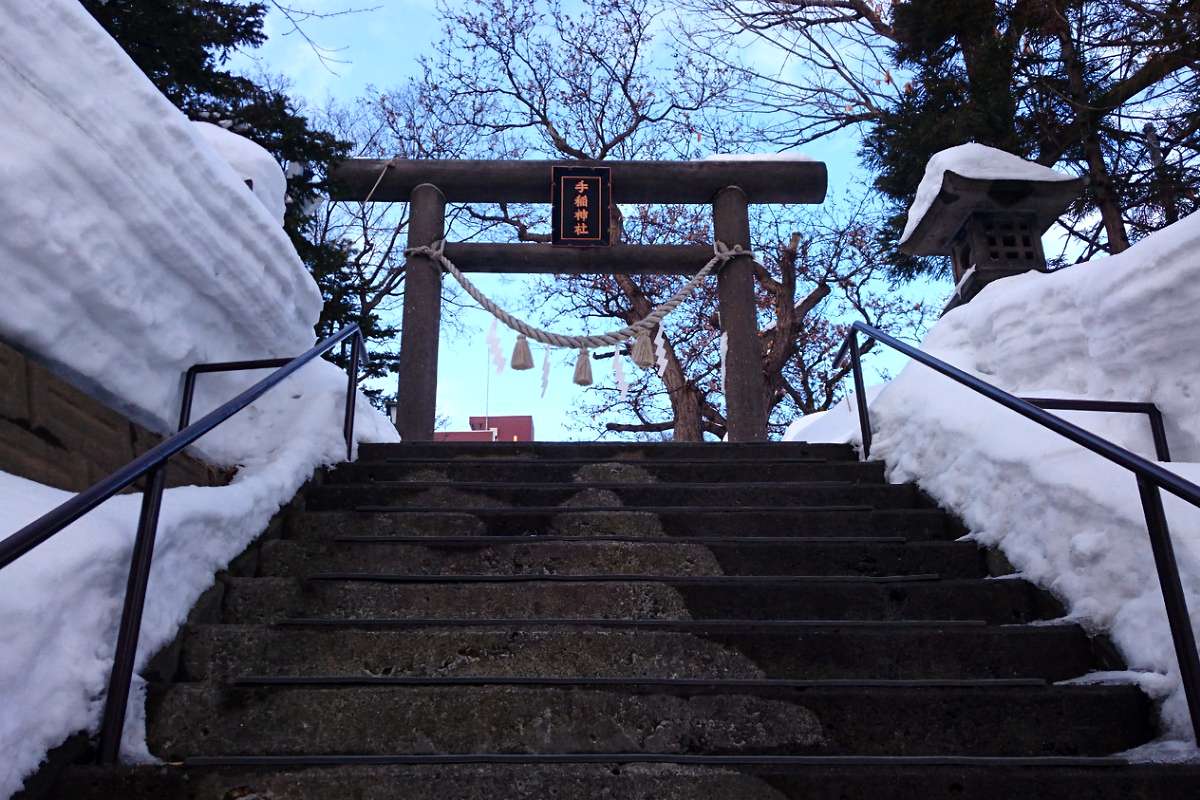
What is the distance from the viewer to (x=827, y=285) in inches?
629

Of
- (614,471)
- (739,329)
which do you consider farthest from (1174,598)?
(739,329)

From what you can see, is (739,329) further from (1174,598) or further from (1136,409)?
(1174,598)

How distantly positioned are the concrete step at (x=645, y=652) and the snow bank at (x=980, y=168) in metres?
4.20

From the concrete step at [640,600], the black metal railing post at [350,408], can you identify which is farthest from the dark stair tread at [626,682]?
the black metal railing post at [350,408]

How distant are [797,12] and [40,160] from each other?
13.0m

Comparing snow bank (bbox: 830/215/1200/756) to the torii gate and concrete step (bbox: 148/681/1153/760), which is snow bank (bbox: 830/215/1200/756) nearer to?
concrete step (bbox: 148/681/1153/760)

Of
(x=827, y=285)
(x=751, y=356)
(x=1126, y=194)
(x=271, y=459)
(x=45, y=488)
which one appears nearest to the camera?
(x=45, y=488)

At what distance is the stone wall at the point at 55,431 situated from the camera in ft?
8.10

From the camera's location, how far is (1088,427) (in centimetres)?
Answer: 370

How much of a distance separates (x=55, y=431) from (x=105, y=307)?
47 cm

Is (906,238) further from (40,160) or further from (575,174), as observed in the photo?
(40,160)

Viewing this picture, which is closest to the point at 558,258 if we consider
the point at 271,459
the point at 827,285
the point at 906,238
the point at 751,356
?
the point at 751,356

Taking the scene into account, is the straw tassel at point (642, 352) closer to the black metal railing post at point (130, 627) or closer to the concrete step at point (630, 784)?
the black metal railing post at point (130, 627)

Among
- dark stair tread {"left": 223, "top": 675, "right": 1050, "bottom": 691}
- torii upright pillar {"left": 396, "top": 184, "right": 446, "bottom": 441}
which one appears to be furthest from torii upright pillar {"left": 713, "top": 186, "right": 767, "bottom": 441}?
dark stair tread {"left": 223, "top": 675, "right": 1050, "bottom": 691}
